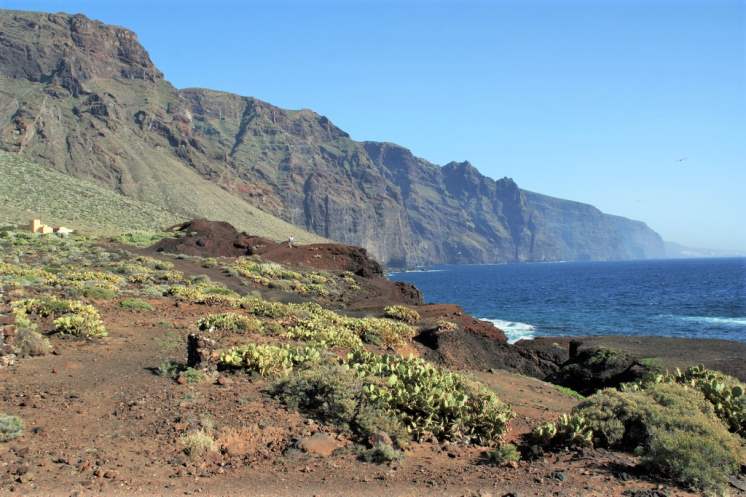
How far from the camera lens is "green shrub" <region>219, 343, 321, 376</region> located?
11.4 m

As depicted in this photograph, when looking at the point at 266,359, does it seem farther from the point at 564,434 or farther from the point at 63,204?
the point at 63,204

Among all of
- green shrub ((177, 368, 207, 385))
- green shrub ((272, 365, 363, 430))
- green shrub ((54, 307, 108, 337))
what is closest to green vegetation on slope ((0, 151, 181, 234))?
green shrub ((54, 307, 108, 337))

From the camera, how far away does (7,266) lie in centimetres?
2133

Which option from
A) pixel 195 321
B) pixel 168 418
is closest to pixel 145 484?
pixel 168 418

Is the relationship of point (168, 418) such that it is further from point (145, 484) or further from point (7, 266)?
point (7, 266)

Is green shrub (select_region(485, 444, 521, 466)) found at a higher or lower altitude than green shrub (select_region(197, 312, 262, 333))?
lower

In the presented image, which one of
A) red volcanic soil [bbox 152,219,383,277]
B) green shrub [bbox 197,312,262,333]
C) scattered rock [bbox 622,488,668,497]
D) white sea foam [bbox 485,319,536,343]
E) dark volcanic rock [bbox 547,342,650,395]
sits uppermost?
red volcanic soil [bbox 152,219,383,277]

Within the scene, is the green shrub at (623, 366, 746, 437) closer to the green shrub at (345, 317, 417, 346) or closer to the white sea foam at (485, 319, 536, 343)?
the green shrub at (345, 317, 417, 346)

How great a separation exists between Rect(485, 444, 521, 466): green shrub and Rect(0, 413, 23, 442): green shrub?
662 centimetres

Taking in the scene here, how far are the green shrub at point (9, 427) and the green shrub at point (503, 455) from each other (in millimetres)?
6620

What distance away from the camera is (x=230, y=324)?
49.3ft

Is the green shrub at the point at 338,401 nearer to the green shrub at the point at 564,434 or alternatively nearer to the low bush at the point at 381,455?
the low bush at the point at 381,455

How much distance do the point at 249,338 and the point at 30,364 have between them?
15.4ft

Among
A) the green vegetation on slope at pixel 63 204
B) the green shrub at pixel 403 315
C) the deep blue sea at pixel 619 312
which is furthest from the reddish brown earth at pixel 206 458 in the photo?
the green vegetation on slope at pixel 63 204
